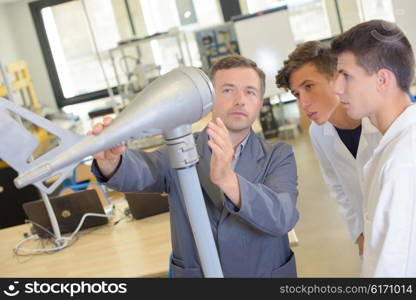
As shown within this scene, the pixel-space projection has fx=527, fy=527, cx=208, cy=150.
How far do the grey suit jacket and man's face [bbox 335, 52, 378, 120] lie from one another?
23 cm

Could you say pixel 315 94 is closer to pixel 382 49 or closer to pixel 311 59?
pixel 311 59

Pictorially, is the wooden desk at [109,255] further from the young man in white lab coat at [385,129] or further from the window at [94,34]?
the window at [94,34]

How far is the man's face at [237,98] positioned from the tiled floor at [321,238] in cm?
181

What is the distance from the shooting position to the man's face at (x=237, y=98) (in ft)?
4.32

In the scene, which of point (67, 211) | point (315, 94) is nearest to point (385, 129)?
point (315, 94)

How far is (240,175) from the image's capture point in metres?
1.27

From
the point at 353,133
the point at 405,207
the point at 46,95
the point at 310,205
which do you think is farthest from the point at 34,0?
the point at 405,207

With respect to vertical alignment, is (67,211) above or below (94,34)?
below

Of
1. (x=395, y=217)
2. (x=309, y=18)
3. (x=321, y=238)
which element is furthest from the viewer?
(x=309, y=18)

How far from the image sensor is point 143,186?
4.02 ft

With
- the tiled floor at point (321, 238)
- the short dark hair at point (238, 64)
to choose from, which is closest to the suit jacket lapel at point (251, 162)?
the short dark hair at point (238, 64)

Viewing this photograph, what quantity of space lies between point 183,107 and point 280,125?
24.0 feet

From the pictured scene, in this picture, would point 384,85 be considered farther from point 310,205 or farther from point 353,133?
point 310,205

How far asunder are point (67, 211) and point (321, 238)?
2129 millimetres
